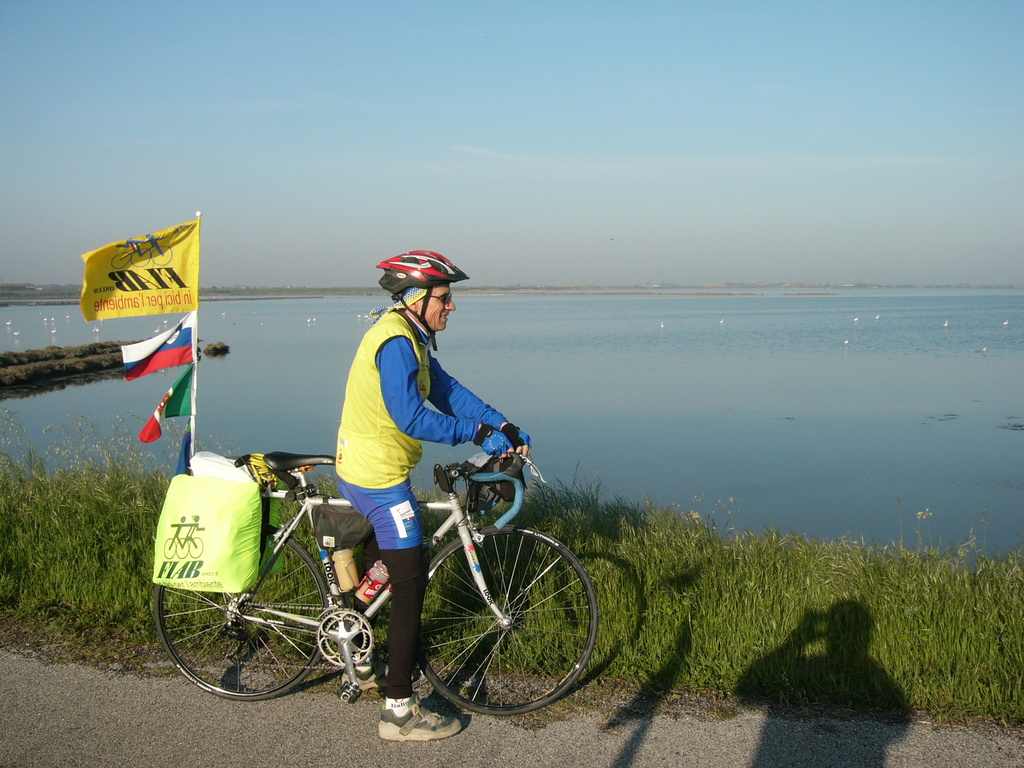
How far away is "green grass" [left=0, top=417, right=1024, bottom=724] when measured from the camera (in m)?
3.68

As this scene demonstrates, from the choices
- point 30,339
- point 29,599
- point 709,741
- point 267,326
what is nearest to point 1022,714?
point 709,741

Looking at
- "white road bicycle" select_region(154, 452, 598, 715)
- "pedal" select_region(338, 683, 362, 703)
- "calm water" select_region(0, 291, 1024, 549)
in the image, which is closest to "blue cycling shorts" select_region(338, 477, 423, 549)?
"white road bicycle" select_region(154, 452, 598, 715)

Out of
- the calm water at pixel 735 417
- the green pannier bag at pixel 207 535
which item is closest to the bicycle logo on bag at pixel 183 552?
the green pannier bag at pixel 207 535

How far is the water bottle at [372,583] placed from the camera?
12.4 ft

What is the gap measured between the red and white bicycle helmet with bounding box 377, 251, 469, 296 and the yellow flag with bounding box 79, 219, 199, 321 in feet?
5.26

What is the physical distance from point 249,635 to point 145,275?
6.68 ft

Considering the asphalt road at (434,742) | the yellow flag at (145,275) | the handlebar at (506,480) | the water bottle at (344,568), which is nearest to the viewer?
the asphalt road at (434,742)

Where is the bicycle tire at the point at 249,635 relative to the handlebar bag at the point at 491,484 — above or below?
below

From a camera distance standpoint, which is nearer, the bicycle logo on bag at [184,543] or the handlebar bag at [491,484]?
the handlebar bag at [491,484]

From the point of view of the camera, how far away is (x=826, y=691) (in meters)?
3.68

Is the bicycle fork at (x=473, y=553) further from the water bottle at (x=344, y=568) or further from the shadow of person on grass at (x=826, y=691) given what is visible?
the shadow of person on grass at (x=826, y=691)

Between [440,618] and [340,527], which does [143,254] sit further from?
[440,618]

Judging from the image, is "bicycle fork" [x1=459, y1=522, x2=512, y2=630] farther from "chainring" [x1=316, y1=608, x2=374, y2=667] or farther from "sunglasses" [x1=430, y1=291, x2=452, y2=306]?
"sunglasses" [x1=430, y1=291, x2=452, y2=306]

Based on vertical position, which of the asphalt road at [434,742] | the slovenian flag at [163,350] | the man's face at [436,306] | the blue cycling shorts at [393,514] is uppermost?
the man's face at [436,306]
